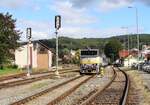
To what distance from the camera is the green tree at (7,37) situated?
Result: 77.1 meters

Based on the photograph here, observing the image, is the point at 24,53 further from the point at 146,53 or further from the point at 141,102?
the point at 141,102

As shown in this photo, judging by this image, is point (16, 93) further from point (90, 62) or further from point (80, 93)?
point (90, 62)

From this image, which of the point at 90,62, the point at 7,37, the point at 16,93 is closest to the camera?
the point at 16,93

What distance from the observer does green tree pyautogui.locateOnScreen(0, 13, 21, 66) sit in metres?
77.1

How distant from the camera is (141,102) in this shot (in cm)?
2092

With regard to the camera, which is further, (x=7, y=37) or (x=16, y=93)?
(x=7, y=37)

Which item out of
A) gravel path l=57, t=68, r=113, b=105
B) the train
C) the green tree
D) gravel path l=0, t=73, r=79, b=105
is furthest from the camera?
the green tree

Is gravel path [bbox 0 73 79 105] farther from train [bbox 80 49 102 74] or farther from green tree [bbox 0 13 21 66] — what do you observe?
green tree [bbox 0 13 21 66]

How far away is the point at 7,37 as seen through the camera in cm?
7956

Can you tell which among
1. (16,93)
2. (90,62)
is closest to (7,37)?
(90,62)

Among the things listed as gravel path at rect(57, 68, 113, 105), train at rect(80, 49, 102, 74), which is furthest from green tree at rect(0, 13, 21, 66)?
gravel path at rect(57, 68, 113, 105)

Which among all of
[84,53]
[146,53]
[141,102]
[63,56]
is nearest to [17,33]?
[84,53]

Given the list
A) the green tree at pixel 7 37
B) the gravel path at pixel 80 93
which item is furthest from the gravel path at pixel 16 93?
the green tree at pixel 7 37

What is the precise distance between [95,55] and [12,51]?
2627cm
